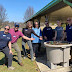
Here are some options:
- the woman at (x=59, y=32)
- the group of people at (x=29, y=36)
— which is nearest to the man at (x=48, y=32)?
the group of people at (x=29, y=36)

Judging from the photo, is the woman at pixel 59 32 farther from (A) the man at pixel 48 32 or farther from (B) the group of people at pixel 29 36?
(A) the man at pixel 48 32

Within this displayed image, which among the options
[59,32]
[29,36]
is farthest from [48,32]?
[29,36]

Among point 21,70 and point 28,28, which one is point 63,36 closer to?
point 28,28

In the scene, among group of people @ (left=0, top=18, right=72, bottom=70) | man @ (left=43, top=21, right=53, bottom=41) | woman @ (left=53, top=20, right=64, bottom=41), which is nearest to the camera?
group of people @ (left=0, top=18, right=72, bottom=70)

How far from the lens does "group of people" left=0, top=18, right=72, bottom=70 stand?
12.1 feet

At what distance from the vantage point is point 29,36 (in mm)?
4820

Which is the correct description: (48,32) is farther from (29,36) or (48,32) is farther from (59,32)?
(29,36)

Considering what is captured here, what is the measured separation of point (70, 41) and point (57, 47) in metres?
0.86

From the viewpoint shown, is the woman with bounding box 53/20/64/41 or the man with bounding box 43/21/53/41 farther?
the woman with bounding box 53/20/64/41

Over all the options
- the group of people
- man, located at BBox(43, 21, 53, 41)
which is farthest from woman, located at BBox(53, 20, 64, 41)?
man, located at BBox(43, 21, 53, 41)

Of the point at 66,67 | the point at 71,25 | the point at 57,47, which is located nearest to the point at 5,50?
the point at 57,47

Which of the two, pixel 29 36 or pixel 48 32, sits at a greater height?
pixel 48 32

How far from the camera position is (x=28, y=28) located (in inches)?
189

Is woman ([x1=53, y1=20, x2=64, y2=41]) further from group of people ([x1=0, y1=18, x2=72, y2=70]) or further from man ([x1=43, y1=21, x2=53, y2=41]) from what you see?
man ([x1=43, y1=21, x2=53, y2=41])
